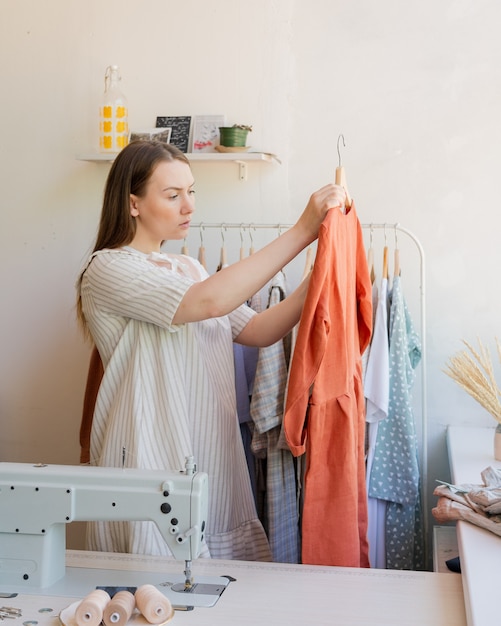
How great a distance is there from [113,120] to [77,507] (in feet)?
5.68

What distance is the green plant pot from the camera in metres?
3.03

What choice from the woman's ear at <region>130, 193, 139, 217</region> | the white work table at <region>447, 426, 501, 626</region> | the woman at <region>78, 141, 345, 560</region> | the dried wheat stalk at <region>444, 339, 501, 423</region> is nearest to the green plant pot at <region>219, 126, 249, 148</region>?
the woman at <region>78, 141, 345, 560</region>

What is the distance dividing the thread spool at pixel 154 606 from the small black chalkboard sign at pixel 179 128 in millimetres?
1875

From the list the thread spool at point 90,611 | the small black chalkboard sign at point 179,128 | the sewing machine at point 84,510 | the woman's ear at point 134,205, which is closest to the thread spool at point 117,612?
the thread spool at point 90,611

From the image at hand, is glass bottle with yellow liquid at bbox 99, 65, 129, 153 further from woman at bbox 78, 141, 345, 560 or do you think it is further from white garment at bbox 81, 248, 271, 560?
white garment at bbox 81, 248, 271, 560

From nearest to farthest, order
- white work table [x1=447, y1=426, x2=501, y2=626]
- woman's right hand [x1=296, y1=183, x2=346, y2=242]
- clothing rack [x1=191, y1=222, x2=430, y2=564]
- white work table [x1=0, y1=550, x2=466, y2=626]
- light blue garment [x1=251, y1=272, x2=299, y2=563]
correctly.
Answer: white work table [x1=447, y1=426, x2=501, y2=626]
white work table [x1=0, y1=550, x2=466, y2=626]
woman's right hand [x1=296, y1=183, x2=346, y2=242]
light blue garment [x1=251, y1=272, x2=299, y2=563]
clothing rack [x1=191, y1=222, x2=430, y2=564]

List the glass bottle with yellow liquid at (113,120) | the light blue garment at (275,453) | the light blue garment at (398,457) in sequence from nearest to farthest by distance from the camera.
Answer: the light blue garment at (275,453)
the light blue garment at (398,457)
the glass bottle with yellow liquid at (113,120)

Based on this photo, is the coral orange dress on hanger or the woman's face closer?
the coral orange dress on hanger

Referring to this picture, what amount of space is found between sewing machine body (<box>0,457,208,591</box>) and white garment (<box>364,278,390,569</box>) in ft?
3.61

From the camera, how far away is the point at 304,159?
3150 millimetres

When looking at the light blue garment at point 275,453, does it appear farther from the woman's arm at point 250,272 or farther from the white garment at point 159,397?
the woman's arm at point 250,272

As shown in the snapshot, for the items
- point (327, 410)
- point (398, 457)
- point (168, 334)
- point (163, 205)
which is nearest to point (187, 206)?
point (163, 205)

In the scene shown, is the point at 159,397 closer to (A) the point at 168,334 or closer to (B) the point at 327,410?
(A) the point at 168,334

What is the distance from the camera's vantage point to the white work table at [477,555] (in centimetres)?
151
